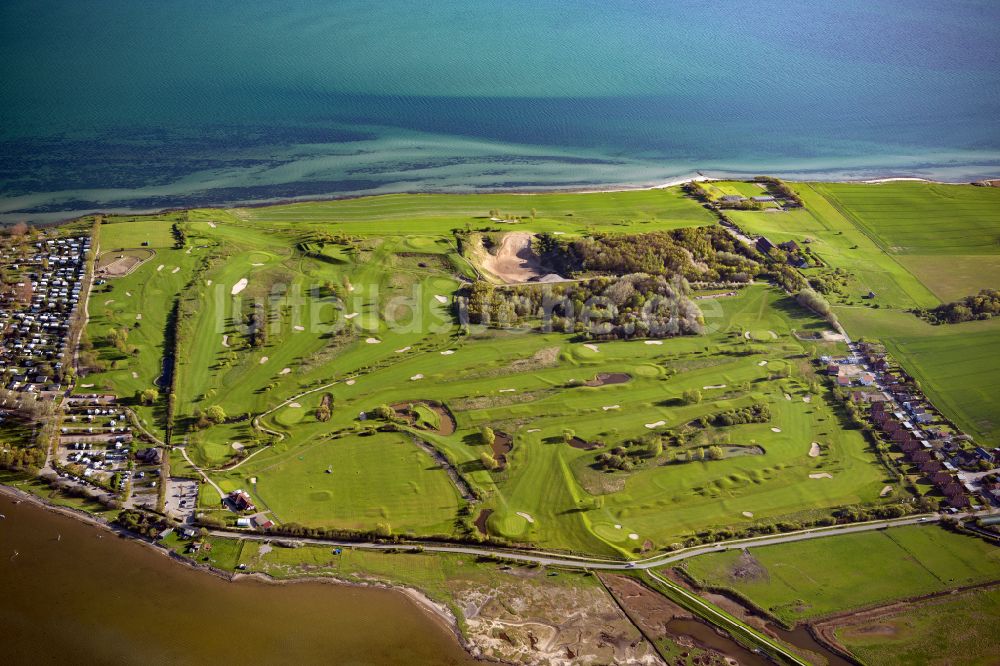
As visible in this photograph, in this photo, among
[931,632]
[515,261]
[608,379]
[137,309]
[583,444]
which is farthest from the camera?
[515,261]

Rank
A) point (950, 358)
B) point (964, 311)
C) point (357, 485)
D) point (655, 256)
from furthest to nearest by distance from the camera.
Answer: point (655, 256) < point (964, 311) < point (950, 358) < point (357, 485)

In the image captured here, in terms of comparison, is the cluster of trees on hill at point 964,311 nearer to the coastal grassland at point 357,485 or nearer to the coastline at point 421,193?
the coastline at point 421,193

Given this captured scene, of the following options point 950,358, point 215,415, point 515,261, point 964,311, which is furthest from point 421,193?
point 964,311

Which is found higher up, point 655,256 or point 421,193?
point 421,193

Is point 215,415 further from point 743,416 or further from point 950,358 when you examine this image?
point 950,358

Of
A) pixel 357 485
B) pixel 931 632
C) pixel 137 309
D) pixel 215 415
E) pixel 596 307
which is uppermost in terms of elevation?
pixel 596 307

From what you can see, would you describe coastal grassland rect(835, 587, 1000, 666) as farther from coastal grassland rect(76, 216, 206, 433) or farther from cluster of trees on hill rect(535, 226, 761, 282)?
coastal grassland rect(76, 216, 206, 433)

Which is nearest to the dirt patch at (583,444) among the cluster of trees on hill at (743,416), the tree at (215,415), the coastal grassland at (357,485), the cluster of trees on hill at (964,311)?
the cluster of trees on hill at (743,416)
